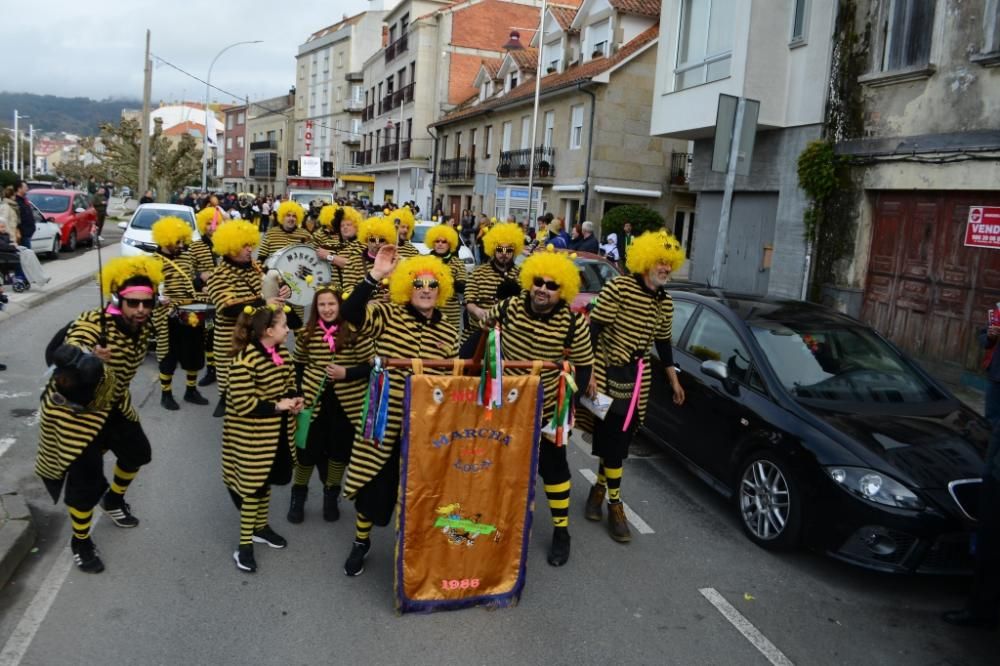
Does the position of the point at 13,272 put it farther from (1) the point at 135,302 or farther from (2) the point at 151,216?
(1) the point at 135,302

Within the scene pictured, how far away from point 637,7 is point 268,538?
27.5 meters

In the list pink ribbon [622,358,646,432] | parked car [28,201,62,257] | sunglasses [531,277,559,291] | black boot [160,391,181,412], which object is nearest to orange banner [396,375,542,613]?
sunglasses [531,277,559,291]

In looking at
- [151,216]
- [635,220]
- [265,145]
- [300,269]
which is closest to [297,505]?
[300,269]

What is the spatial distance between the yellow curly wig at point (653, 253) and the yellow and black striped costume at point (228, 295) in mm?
3004

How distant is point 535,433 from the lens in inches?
170

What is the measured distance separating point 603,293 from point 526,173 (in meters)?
25.9

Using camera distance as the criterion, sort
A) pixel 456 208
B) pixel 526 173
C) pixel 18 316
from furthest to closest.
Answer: pixel 456 208 → pixel 526 173 → pixel 18 316

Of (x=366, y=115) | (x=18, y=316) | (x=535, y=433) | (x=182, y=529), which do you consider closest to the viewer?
(x=535, y=433)

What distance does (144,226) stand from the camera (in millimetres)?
18062

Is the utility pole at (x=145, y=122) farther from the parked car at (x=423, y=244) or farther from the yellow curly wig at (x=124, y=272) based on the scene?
the yellow curly wig at (x=124, y=272)

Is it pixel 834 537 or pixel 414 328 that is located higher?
pixel 414 328

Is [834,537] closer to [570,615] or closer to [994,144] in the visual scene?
[570,615]

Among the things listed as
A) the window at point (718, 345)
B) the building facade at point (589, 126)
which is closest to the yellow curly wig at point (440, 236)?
the window at point (718, 345)

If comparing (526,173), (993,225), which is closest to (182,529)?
(993,225)
